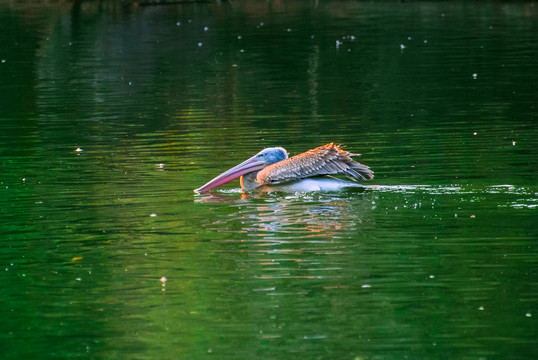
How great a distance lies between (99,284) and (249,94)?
1490cm

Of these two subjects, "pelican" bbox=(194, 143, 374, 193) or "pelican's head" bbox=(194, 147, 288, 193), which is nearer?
"pelican" bbox=(194, 143, 374, 193)

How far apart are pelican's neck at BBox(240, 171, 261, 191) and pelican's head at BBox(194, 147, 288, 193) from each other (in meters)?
0.04

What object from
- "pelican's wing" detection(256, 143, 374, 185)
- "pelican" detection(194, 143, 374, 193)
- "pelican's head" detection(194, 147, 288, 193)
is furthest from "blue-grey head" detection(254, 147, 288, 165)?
"pelican's wing" detection(256, 143, 374, 185)

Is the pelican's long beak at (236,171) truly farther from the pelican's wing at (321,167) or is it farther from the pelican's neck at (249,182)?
the pelican's wing at (321,167)

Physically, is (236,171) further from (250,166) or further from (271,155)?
(271,155)

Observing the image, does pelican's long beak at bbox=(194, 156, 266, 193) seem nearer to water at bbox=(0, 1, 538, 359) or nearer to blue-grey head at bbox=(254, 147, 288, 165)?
blue-grey head at bbox=(254, 147, 288, 165)

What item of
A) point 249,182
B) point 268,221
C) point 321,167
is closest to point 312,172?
point 321,167

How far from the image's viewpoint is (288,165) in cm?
1330

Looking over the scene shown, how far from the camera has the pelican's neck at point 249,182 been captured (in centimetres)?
1373

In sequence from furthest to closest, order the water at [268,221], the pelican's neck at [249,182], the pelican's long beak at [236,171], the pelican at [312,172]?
the pelican's neck at [249,182] → the pelican's long beak at [236,171] → the pelican at [312,172] → the water at [268,221]

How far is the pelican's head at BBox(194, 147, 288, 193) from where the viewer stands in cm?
1353

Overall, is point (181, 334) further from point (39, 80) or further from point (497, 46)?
point (497, 46)

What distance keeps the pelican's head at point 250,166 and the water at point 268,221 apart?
220mm

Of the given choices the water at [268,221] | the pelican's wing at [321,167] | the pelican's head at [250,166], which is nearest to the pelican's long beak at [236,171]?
the pelican's head at [250,166]
